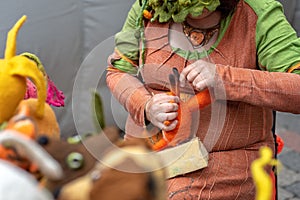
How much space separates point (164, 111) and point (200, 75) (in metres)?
0.08

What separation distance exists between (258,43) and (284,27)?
0.17ft

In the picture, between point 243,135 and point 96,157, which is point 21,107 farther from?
point 243,135

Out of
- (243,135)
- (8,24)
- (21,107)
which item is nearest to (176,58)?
(243,135)

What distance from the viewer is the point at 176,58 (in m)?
0.95

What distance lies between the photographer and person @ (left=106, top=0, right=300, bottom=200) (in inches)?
34.1

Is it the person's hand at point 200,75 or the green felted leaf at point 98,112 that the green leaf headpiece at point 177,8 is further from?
the green felted leaf at point 98,112

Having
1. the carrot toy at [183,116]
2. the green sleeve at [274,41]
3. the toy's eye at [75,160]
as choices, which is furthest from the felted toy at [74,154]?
the green sleeve at [274,41]

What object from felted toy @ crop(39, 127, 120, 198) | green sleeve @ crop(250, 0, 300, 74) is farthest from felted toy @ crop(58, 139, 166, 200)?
green sleeve @ crop(250, 0, 300, 74)

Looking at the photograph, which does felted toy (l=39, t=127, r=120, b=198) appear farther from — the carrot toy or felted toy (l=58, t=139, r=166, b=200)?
the carrot toy

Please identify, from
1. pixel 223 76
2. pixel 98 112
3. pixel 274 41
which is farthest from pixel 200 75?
pixel 98 112

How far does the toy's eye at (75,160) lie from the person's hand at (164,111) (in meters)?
0.39

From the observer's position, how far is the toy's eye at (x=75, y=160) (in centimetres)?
45

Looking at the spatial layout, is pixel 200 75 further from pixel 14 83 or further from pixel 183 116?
pixel 14 83

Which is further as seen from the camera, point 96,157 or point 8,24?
point 8,24
